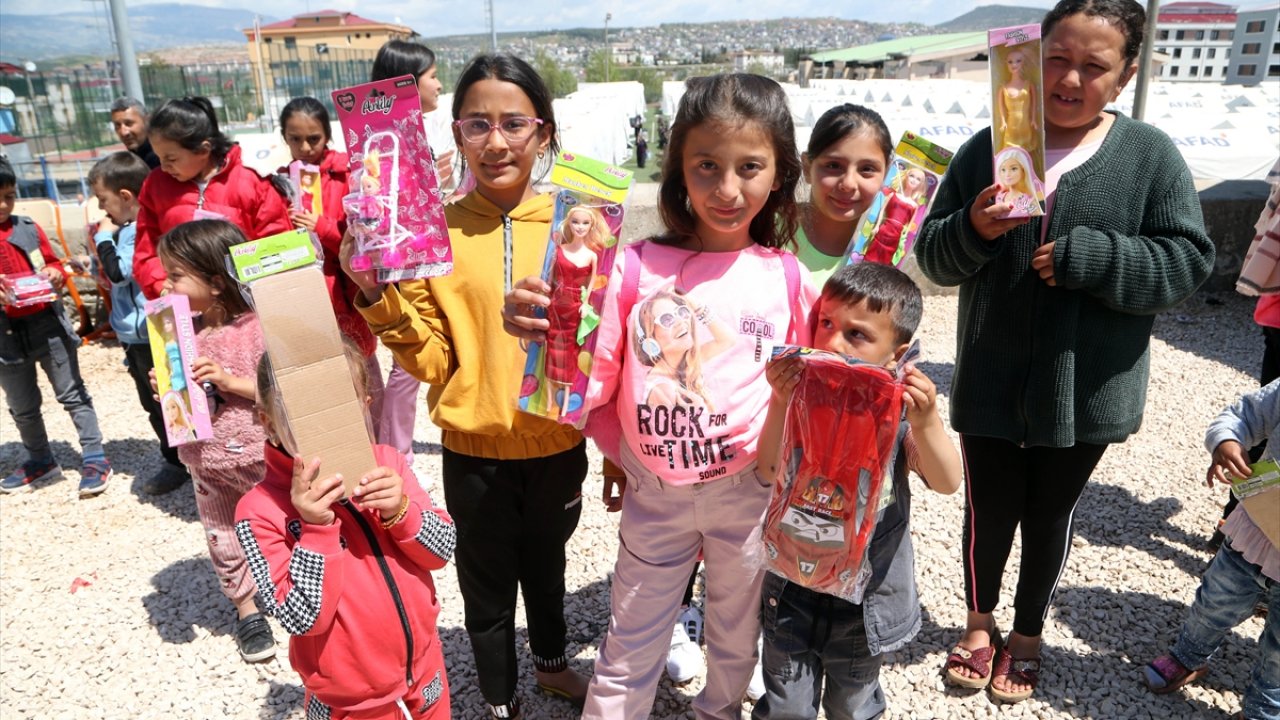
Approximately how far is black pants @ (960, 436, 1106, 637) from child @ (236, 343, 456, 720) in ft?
6.15

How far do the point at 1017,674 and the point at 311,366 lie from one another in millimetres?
2757

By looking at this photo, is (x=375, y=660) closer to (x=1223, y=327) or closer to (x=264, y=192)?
(x=264, y=192)

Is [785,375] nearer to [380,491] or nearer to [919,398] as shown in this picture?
[919,398]

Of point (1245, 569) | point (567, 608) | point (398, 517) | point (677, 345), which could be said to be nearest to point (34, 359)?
point (567, 608)

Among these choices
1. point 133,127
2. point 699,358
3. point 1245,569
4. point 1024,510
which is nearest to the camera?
point 699,358

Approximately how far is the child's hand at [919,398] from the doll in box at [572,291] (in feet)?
2.53

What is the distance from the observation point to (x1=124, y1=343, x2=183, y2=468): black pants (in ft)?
15.5

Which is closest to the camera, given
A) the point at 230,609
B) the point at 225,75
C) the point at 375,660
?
the point at 375,660

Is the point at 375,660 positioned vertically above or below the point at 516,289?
below

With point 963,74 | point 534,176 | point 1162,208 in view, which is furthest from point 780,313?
point 963,74

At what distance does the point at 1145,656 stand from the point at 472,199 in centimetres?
321

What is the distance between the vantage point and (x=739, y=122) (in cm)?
193

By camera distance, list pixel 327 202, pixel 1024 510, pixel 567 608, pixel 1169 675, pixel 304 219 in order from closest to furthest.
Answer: pixel 1024 510
pixel 1169 675
pixel 567 608
pixel 304 219
pixel 327 202

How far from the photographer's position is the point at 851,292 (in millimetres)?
1872
